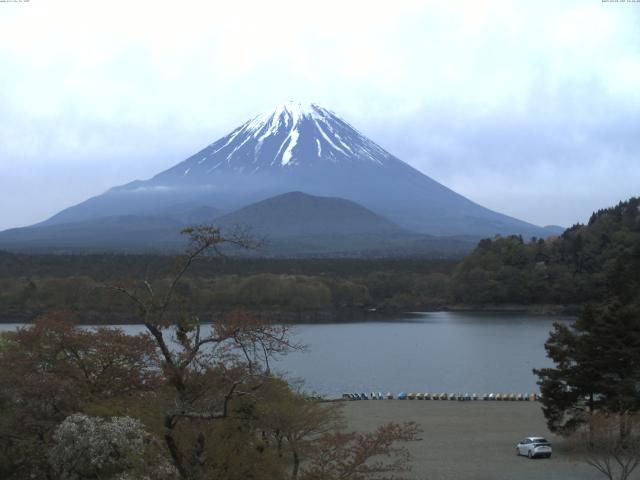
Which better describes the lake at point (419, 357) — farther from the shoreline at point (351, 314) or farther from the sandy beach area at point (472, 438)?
the sandy beach area at point (472, 438)

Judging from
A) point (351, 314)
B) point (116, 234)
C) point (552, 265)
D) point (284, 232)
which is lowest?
point (351, 314)

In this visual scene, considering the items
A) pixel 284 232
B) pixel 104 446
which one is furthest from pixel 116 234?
pixel 104 446

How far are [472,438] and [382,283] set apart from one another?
177 ft

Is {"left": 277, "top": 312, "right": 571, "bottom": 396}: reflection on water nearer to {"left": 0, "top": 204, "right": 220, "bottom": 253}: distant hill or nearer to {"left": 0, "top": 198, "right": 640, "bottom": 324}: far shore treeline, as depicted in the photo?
{"left": 0, "top": 198, "right": 640, "bottom": 324}: far shore treeline

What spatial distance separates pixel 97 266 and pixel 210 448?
6974cm

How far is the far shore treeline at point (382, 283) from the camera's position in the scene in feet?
194

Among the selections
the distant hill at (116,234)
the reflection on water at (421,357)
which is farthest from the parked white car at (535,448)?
the distant hill at (116,234)

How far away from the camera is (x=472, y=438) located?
19.3m

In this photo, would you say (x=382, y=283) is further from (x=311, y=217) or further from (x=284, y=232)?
(x=311, y=217)

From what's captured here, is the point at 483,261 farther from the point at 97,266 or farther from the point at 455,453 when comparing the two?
the point at 455,453

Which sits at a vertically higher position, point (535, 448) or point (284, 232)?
point (284, 232)

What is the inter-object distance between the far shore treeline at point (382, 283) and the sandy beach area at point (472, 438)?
3208cm

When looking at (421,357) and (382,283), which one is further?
(382,283)

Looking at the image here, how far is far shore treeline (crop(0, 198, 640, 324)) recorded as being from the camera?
59.1 meters
